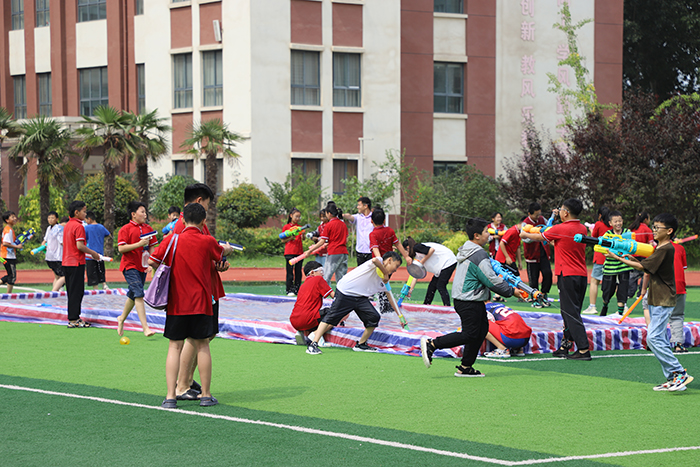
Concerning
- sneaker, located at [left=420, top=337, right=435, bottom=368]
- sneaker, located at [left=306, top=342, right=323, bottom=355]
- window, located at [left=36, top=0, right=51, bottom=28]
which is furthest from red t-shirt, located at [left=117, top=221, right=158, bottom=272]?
window, located at [left=36, top=0, right=51, bottom=28]

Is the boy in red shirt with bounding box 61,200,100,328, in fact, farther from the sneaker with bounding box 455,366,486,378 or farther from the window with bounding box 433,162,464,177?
the window with bounding box 433,162,464,177

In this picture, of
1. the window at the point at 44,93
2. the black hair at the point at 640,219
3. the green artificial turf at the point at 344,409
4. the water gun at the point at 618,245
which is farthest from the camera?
the window at the point at 44,93

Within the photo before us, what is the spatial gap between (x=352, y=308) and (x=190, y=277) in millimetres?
3724

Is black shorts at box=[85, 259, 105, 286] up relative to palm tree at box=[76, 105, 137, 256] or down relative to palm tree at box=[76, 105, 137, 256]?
down

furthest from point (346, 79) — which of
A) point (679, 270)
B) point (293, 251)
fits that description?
point (679, 270)

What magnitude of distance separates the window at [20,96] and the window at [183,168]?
9457 mm

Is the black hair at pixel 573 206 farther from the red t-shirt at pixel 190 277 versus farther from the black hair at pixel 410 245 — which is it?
the red t-shirt at pixel 190 277

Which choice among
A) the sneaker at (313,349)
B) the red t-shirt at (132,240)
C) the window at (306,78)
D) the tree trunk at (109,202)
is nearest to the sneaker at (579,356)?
the sneaker at (313,349)

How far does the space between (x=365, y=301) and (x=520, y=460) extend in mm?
5078

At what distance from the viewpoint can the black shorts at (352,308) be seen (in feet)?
Answer: 34.4

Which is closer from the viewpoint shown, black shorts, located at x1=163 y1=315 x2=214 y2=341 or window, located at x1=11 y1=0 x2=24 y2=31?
black shorts, located at x1=163 y1=315 x2=214 y2=341

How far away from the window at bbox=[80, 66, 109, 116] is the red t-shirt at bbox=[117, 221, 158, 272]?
25.6 meters

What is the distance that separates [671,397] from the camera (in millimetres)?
7797

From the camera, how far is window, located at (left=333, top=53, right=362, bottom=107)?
32562 millimetres
